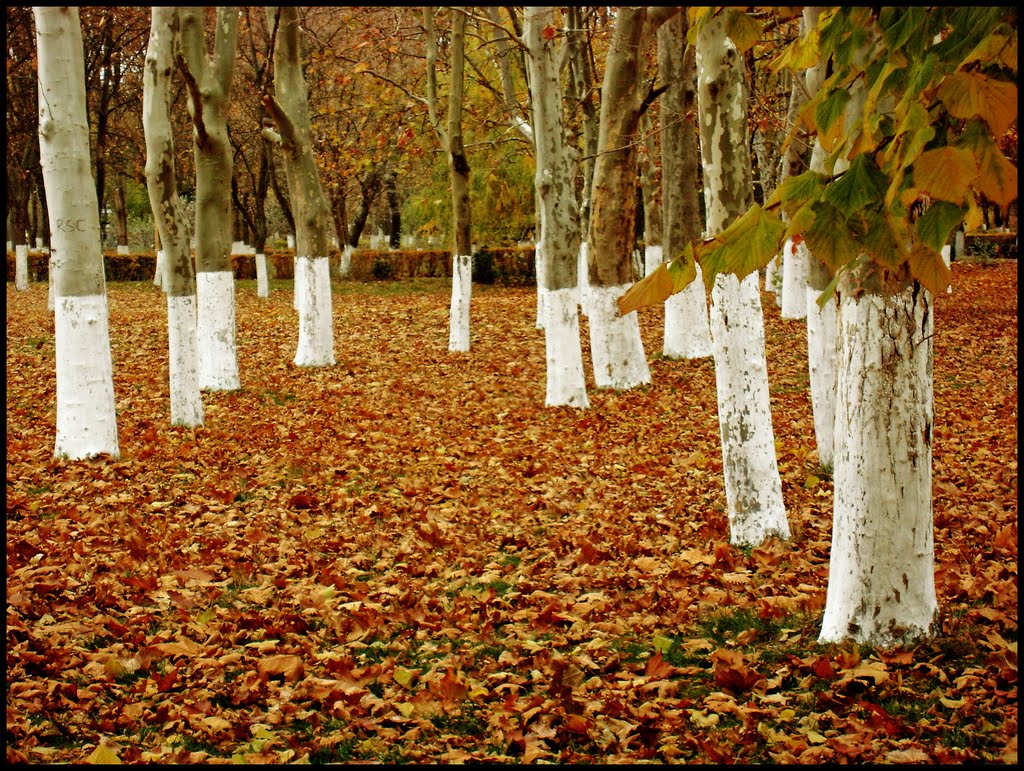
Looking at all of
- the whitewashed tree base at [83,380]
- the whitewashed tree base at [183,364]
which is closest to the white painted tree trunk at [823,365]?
the whitewashed tree base at [83,380]

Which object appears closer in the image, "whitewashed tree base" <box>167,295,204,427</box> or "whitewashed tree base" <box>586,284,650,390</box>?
"whitewashed tree base" <box>167,295,204,427</box>

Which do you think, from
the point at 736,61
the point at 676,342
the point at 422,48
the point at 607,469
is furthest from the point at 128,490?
the point at 422,48

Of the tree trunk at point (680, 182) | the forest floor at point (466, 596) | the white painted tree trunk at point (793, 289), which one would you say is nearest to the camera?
the forest floor at point (466, 596)

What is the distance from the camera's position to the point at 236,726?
12.8 feet

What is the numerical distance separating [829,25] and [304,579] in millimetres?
4531

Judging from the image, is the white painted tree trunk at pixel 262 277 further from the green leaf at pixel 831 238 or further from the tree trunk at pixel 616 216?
the green leaf at pixel 831 238

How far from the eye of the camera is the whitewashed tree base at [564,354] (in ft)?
37.7

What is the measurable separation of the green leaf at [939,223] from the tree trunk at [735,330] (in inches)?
140

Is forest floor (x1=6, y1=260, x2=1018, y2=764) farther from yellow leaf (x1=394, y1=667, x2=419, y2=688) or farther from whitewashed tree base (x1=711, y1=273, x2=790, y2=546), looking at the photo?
whitewashed tree base (x1=711, y1=273, x2=790, y2=546)

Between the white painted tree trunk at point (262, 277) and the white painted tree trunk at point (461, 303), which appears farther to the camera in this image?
the white painted tree trunk at point (262, 277)

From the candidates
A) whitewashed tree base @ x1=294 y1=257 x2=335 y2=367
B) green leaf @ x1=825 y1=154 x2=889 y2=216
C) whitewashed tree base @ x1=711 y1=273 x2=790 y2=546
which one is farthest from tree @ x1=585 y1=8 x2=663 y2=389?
green leaf @ x1=825 y1=154 x2=889 y2=216

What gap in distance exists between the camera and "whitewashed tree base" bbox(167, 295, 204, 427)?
1013 centimetres

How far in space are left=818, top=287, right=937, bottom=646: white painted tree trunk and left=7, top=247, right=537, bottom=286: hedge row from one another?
Result: 2872 centimetres

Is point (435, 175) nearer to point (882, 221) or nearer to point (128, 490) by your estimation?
point (128, 490)
